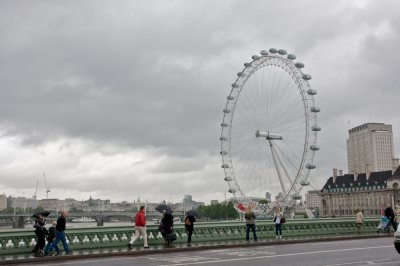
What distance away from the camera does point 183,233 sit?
96.9 feet

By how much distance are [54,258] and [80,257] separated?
108 cm

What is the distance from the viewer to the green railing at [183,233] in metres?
23.4

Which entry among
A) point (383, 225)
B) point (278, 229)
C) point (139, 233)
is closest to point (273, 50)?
point (383, 225)

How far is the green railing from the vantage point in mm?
23422

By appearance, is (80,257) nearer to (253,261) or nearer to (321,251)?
(253,261)

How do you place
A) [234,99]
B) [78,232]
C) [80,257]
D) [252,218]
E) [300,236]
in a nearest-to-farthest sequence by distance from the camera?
[80,257] < [78,232] < [252,218] < [300,236] < [234,99]

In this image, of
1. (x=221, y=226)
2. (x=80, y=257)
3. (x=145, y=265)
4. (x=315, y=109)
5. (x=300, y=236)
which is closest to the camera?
(x=145, y=265)

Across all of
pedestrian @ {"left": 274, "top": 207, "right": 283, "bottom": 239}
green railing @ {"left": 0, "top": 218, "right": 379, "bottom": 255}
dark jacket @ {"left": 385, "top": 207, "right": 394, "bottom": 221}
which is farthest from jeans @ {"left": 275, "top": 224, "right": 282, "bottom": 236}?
dark jacket @ {"left": 385, "top": 207, "right": 394, "bottom": 221}

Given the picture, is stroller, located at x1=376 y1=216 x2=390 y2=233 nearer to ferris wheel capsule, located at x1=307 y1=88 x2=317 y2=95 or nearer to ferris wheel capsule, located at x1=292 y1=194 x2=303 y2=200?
ferris wheel capsule, located at x1=292 y1=194 x2=303 y2=200

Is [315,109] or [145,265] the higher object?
[315,109]

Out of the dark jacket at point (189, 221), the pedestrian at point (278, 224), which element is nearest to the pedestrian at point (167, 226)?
the dark jacket at point (189, 221)

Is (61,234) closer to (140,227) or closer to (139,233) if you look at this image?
(140,227)

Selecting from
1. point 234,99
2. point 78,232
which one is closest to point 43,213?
point 78,232

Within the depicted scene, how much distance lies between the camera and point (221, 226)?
31.2 metres
